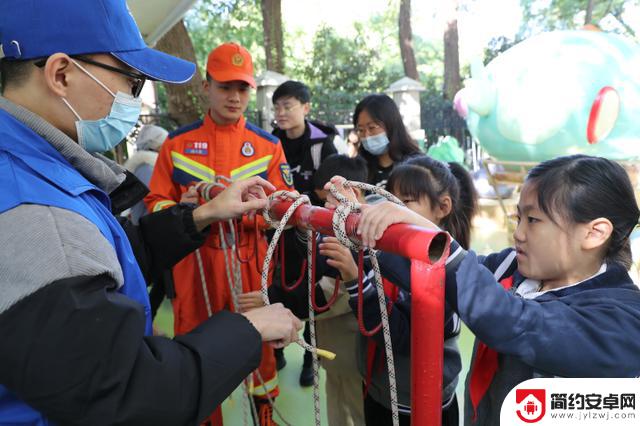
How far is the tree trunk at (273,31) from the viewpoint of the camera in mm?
9523

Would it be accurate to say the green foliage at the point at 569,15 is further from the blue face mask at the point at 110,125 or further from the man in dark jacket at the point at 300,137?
the blue face mask at the point at 110,125

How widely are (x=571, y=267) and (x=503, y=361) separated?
28 centimetres

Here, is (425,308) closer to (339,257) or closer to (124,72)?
(339,257)

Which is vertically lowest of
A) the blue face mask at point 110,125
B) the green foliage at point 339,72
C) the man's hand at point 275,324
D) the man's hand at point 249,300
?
the man's hand at point 249,300

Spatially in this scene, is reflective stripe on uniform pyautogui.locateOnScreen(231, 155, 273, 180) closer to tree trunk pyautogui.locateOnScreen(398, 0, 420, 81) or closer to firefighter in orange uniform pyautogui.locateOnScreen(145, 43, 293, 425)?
firefighter in orange uniform pyautogui.locateOnScreen(145, 43, 293, 425)

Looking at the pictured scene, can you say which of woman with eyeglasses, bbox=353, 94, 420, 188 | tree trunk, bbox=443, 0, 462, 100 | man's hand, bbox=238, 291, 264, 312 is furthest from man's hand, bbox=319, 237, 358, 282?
tree trunk, bbox=443, 0, 462, 100

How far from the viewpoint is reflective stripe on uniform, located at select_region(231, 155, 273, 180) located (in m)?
2.44

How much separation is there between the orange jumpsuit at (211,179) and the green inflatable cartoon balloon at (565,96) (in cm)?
220

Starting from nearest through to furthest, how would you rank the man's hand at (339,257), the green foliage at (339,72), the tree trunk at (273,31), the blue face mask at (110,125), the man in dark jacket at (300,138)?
the blue face mask at (110,125) < the man's hand at (339,257) < the man in dark jacket at (300,138) < the tree trunk at (273,31) < the green foliage at (339,72)

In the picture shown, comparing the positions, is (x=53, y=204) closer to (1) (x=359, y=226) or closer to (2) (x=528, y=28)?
(1) (x=359, y=226)

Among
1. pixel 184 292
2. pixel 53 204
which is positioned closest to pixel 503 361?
pixel 53 204

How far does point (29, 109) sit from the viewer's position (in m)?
0.97

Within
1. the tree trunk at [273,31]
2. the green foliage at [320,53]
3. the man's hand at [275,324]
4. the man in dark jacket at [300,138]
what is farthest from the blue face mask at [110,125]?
the green foliage at [320,53]

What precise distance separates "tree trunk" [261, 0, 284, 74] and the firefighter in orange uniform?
7586mm
